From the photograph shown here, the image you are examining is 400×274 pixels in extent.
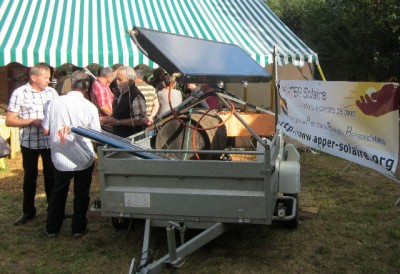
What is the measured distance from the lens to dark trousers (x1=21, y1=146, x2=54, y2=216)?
494 centimetres

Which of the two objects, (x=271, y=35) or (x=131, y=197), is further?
(x=271, y=35)

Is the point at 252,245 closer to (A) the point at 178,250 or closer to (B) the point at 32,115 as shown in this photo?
(A) the point at 178,250

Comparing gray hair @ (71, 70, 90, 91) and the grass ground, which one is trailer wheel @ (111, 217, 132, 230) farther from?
gray hair @ (71, 70, 90, 91)

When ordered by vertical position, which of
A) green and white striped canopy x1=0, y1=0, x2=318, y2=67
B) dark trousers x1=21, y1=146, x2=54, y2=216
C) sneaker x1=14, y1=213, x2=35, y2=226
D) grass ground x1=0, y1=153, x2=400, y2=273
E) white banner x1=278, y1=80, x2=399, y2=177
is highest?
green and white striped canopy x1=0, y1=0, x2=318, y2=67

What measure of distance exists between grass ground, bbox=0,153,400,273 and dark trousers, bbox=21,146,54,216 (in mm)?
246

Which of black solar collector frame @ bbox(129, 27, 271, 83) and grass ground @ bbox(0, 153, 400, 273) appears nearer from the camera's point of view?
black solar collector frame @ bbox(129, 27, 271, 83)

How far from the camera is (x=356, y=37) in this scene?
20.2 meters

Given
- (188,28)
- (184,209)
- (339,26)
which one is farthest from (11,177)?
(339,26)

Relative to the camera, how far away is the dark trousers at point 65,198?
14.8 feet

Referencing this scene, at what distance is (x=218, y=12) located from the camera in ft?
30.7

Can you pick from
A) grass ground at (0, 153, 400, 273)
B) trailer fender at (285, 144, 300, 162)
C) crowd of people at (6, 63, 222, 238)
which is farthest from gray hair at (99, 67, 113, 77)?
trailer fender at (285, 144, 300, 162)

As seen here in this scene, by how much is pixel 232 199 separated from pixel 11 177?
193 inches

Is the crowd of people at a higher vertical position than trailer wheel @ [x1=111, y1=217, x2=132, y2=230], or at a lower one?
higher

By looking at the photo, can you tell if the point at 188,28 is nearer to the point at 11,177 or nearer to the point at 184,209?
the point at 11,177
